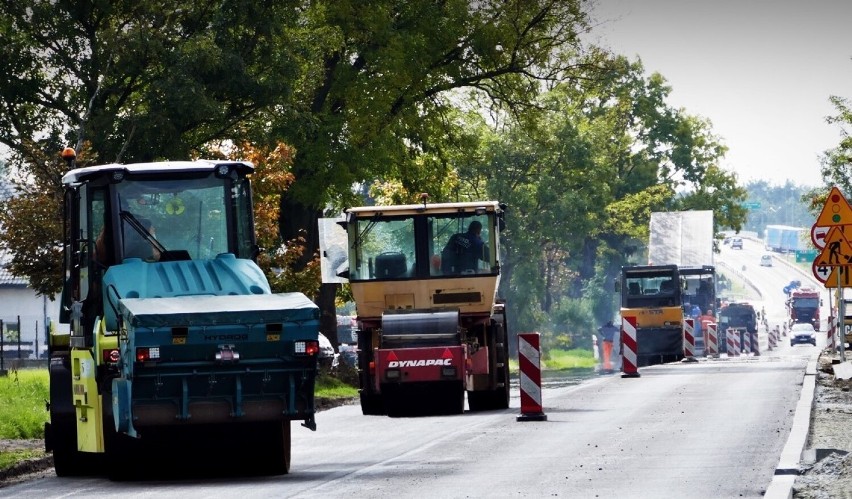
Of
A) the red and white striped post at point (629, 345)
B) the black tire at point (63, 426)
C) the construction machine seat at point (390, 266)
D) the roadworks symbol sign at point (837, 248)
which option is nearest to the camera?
the black tire at point (63, 426)

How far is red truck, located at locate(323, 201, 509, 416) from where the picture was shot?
25.0 meters

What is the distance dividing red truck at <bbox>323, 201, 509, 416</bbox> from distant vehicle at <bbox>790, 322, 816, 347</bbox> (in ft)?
242

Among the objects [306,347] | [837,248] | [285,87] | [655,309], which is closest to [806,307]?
[655,309]

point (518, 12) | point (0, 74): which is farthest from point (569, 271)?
point (0, 74)

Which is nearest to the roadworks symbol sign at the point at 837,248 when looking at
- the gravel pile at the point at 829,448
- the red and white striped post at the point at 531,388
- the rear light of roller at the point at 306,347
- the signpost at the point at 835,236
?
the signpost at the point at 835,236

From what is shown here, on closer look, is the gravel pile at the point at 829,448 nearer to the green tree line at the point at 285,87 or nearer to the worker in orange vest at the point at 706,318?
the green tree line at the point at 285,87

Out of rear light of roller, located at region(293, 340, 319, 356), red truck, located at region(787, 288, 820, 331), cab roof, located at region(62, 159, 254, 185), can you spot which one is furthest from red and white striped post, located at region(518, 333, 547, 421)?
red truck, located at region(787, 288, 820, 331)

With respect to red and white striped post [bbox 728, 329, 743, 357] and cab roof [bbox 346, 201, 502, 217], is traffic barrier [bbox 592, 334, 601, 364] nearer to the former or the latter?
red and white striped post [bbox 728, 329, 743, 357]

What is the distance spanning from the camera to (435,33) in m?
39.9

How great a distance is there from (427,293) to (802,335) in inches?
2950

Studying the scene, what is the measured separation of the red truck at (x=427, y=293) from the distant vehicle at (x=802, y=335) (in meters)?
73.7

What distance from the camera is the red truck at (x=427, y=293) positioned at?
2498 cm

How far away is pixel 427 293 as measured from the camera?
25.7m

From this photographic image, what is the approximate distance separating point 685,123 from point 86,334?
76290 millimetres
